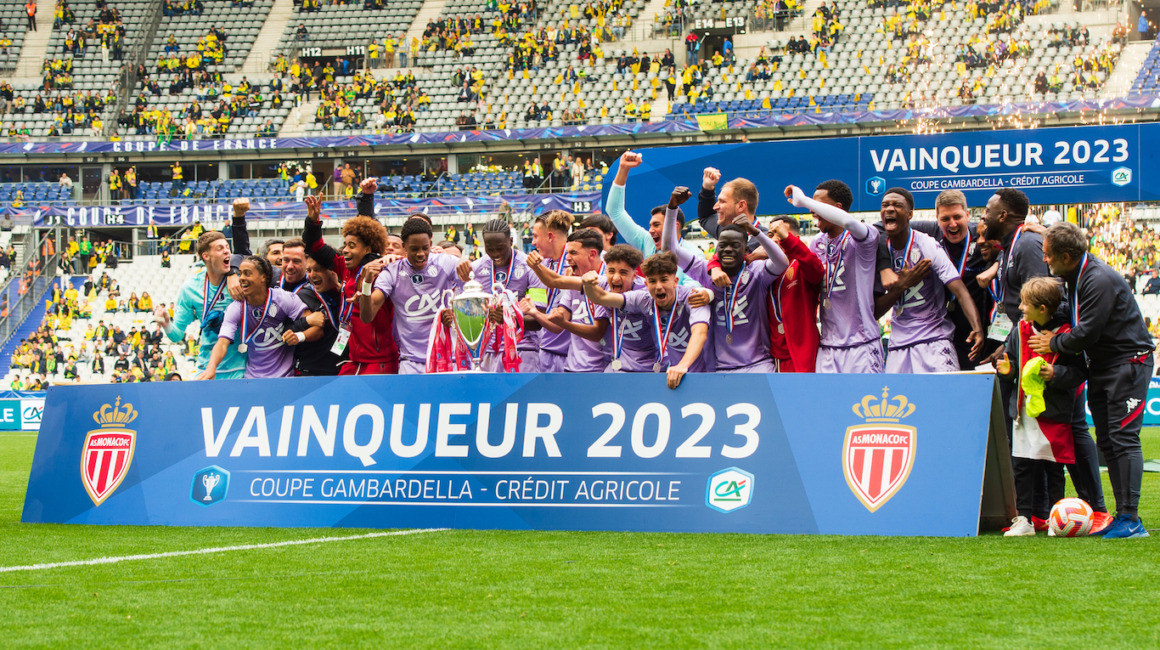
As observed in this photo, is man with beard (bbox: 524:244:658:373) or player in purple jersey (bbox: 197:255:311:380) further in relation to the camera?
player in purple jersey (bbox: 197:255:311:380)

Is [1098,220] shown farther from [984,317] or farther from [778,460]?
[778,460]

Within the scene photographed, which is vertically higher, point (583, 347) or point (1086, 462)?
point (583, 347)

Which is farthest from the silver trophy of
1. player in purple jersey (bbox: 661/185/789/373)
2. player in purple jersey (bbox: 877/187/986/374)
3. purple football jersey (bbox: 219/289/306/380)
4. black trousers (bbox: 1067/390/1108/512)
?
black trousers (bbox: 1067/390/1108/512)

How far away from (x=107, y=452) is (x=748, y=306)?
427 cm

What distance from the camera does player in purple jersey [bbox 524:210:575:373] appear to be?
26.4ft

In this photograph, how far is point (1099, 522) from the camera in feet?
19.7

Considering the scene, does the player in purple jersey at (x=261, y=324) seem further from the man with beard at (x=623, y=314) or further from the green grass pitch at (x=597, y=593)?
the green grass pitch at (x=597, y=593)

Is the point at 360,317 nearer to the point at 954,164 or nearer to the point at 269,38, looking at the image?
the point at 954,164

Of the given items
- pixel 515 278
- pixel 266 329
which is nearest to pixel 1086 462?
pixel 515 278

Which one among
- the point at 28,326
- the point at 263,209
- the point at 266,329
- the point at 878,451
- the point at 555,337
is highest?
the point at 266,329

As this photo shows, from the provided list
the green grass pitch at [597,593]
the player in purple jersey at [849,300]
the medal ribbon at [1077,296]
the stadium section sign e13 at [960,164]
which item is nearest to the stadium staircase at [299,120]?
the stadium section sign e13 at [960,164]

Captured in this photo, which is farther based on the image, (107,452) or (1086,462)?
(107,452)

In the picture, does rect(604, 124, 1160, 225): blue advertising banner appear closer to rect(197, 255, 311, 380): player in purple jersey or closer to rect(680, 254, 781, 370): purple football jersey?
rect(680, 254, 781, 370): purple football jersey

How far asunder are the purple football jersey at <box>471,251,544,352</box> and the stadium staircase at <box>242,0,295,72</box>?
4102 cm
